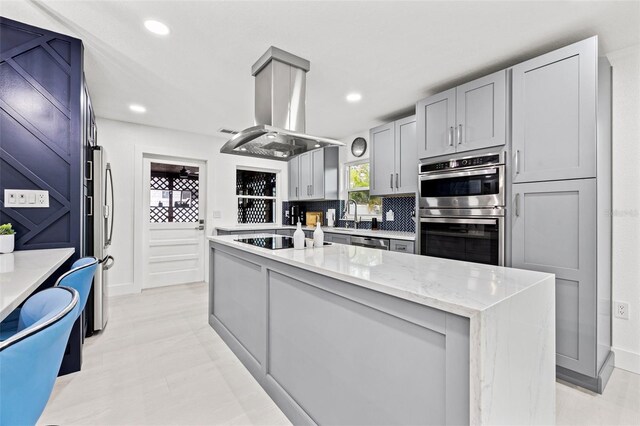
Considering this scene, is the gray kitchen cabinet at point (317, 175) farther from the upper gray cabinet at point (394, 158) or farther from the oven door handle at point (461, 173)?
the oven door handle at point (461, 173)

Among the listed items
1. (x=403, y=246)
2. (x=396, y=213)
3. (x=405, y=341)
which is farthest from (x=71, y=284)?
(x=396, y=213)

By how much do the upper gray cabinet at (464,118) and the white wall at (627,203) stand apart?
83 cm

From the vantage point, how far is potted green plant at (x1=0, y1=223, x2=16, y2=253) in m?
1.85

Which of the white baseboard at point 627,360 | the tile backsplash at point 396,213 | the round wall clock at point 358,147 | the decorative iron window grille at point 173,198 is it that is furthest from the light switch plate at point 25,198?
the white baseboard at point 627,360

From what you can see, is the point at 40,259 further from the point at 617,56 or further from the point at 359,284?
the point at 617,56

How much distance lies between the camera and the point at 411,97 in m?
3.30

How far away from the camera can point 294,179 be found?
5.58m

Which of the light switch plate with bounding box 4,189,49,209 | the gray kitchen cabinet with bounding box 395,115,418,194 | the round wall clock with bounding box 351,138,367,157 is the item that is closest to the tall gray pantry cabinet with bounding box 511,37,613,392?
the gray kitchen cabinet with bounding box 395,115,418,194

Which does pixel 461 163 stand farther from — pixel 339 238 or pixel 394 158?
pixel 339 238

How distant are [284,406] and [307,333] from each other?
51 cm

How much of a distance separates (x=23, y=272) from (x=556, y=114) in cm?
330

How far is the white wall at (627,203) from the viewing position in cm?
218

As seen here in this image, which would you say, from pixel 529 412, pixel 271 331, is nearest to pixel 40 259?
pixel 271 331

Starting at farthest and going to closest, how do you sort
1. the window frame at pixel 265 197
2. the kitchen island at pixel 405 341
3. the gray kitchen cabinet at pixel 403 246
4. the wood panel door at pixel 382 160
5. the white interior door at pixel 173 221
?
the window frame at pixel 265 197, the white interior door at pixel 173 221, the wood panel door at pixel 382 160, the gray kitchen cabinet at pixel 403 246, the kitchen island at pixel 405 341
